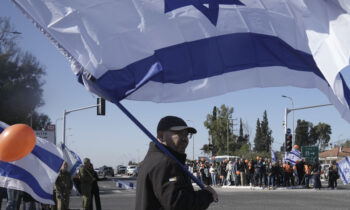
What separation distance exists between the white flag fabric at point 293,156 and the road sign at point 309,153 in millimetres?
2307

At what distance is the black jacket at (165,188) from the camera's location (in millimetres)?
3732

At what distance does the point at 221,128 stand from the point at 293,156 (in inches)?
2093

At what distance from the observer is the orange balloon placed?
7.51 m

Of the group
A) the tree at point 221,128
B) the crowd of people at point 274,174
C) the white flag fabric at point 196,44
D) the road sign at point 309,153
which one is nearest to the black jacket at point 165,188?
the white flag fabric at point 196,44

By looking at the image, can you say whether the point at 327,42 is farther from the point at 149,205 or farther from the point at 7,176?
the point at 7,176

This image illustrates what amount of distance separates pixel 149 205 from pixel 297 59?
2.61 metres

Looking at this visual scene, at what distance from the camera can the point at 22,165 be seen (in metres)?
10.5

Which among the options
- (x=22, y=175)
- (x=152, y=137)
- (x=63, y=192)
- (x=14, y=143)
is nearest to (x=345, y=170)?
(x=63, y=192)

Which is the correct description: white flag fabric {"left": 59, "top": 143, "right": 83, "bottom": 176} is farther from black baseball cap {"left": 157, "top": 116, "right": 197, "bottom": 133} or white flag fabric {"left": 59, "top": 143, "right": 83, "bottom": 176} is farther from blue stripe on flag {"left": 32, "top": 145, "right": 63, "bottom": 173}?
black baseball cap {"left": 157, "top": 116, "right": 197, "bottom": 133}

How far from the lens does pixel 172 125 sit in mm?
4176

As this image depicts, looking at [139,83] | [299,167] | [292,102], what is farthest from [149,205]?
[292,102]

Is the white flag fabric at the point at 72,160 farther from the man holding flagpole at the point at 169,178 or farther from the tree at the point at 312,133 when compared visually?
the tree at the point at 312,133

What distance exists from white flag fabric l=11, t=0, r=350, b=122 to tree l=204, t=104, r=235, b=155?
7968 centimetres

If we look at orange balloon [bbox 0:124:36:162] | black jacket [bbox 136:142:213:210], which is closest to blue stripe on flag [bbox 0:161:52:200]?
orange balloon [bbox 0:124:36:162]
